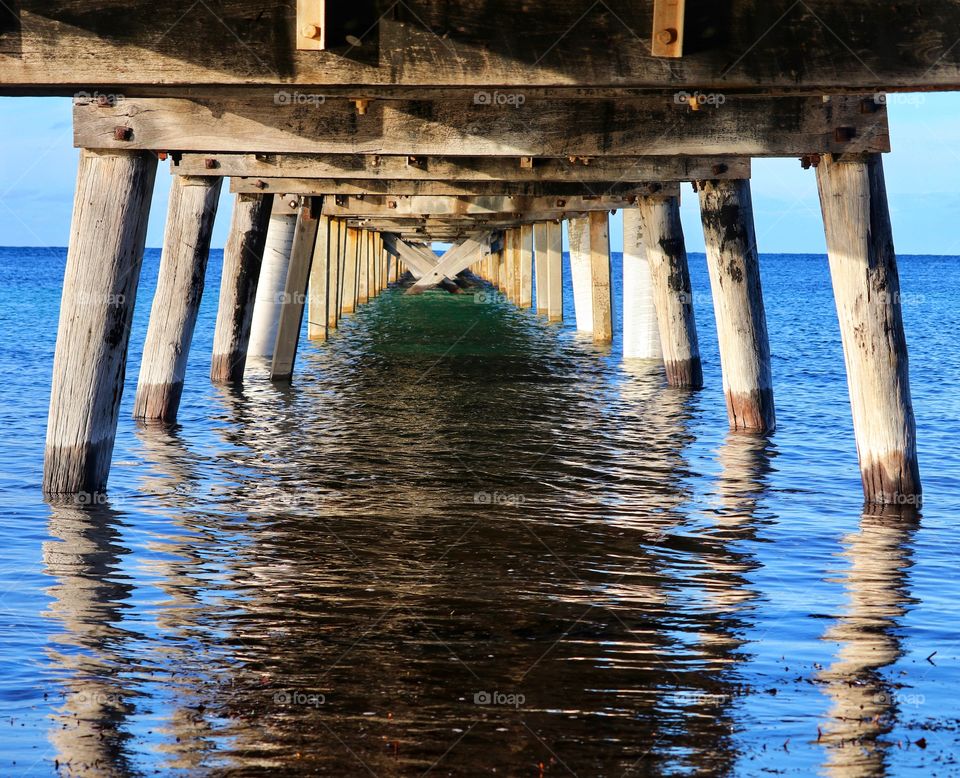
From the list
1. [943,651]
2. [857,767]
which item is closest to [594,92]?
[943,651]

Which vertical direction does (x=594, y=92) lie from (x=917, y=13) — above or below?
below

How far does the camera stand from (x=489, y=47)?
5602 millimetres

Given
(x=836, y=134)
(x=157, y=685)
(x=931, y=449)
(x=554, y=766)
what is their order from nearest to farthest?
(x=554, y=766)
(x=157, y=685)
(x=836, y=134)
(x=931, y=449)

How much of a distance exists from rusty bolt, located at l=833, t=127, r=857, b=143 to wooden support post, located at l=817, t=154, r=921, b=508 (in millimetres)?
159

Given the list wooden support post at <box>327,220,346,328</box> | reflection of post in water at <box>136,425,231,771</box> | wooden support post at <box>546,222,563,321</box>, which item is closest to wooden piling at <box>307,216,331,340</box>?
wooden support post at <box>327,220,346,328</box>

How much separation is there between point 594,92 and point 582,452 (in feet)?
16.6

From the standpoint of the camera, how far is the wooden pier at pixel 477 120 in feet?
18.5

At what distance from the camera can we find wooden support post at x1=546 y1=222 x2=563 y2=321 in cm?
2647

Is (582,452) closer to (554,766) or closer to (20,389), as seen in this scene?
(554,766)

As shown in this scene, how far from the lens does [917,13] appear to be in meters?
5.80

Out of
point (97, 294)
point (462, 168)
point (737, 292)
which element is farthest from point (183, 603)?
point (737, 292)

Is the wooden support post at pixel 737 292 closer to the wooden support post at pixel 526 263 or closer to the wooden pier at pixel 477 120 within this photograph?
the wooden pier at pixel 477 120

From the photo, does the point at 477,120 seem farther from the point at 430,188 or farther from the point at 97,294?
the point at 430,188

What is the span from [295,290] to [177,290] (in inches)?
146
